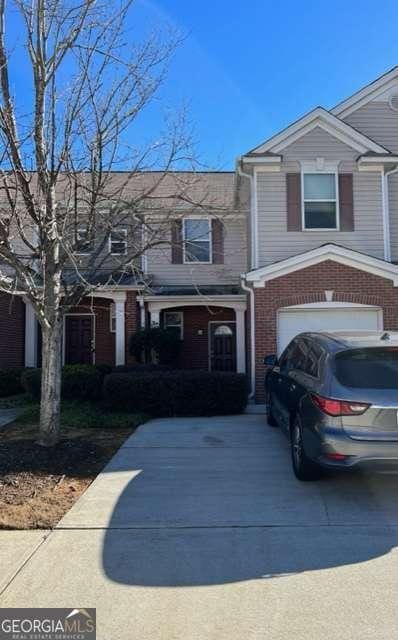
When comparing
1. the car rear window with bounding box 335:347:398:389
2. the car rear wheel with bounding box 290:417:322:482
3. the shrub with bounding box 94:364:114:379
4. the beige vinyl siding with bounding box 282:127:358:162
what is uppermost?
the beige vinyl siding with bounding box 282:127:358:162

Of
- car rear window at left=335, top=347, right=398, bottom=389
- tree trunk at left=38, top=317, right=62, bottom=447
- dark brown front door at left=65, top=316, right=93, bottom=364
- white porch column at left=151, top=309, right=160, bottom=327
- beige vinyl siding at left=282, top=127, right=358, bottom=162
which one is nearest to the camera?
car rear window at left=335, top=347, right=398, bottom=389

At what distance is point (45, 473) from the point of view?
6.34 metres

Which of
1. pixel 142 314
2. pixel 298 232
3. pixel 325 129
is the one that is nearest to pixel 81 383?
pixel 142 314

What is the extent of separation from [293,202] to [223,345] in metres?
5.65

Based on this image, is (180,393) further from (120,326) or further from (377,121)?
(377,121)

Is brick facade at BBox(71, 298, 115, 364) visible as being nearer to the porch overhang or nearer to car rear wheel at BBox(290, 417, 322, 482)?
the porch overhang

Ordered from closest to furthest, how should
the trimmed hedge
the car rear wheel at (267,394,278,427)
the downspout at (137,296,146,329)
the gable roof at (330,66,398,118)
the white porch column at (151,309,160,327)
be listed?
the car rear wheel at (267,394,278,427)
the trimmed hedge
the gable roof at (330,66,398,118)
the downspout at (137,296,146,329)
the white porch column at (151,309,160,327)

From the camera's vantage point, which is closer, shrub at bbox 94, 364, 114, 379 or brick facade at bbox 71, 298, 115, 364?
shrub at bbox 94, 364, 114, 379

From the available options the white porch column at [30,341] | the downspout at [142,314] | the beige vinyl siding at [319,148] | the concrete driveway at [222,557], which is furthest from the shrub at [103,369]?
the beige vinyl siding at [319,148]

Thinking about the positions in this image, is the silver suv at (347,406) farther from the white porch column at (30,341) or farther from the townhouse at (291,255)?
the white porch column at (30,341)

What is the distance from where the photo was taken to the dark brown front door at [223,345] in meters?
16.8

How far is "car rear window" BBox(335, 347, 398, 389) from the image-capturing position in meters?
5.31

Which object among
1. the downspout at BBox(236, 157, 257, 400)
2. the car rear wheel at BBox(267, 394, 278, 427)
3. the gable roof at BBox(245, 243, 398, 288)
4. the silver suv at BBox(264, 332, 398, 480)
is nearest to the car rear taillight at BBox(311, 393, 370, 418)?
the silver suv at BBox(264, 332, 398, 480)

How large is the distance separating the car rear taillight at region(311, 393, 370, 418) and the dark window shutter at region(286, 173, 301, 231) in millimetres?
8406
